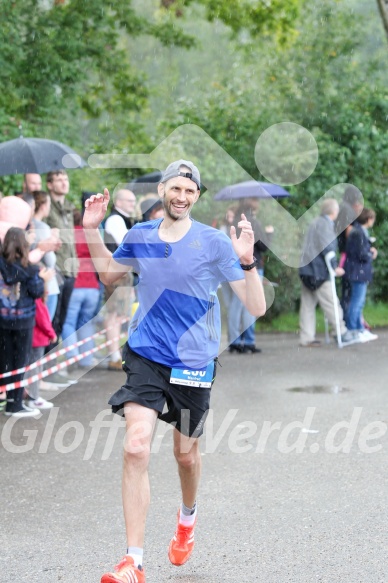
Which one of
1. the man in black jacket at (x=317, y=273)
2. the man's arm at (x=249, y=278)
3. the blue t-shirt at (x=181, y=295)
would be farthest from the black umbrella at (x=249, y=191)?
the man's arm at (x=249, y=278)

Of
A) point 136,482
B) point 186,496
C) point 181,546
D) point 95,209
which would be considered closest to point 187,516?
point 186,496

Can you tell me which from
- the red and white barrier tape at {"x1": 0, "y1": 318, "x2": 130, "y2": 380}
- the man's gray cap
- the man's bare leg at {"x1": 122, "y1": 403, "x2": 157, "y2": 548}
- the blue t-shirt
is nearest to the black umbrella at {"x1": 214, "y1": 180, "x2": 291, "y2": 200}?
the red and white barrier tape at {"x1": 0, "y1": 318, "x2": 130, "y2": 380}

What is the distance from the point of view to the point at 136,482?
15.9 feet

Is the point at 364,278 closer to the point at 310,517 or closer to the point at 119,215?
the point at 119,215

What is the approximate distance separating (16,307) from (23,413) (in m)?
0.91

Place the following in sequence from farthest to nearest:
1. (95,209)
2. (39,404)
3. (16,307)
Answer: (39,404) → (16,307) → (95,209)

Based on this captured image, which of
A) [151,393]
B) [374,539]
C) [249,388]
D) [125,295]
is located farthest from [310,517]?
[125,295]

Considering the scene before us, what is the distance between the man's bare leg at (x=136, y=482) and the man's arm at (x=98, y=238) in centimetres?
77

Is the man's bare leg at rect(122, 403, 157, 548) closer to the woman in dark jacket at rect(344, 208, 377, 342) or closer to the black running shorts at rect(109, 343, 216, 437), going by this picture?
the black running shorts at rect(109, 343, 216, 437)

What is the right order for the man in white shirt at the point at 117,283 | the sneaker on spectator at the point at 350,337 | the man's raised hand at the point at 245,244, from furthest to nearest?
the sneaker on spectator at the point at 350,337, the man in white shirt at the point at 117,283, the man's raised hand at the point at 245,244

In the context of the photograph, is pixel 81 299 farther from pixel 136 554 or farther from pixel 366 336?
pixel 136 554

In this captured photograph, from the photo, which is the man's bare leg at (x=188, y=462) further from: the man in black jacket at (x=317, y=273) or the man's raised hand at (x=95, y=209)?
the man in black jacket at (x=317, y=273)

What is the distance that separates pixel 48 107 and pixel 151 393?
1251cm

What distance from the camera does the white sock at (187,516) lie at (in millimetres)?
5328
